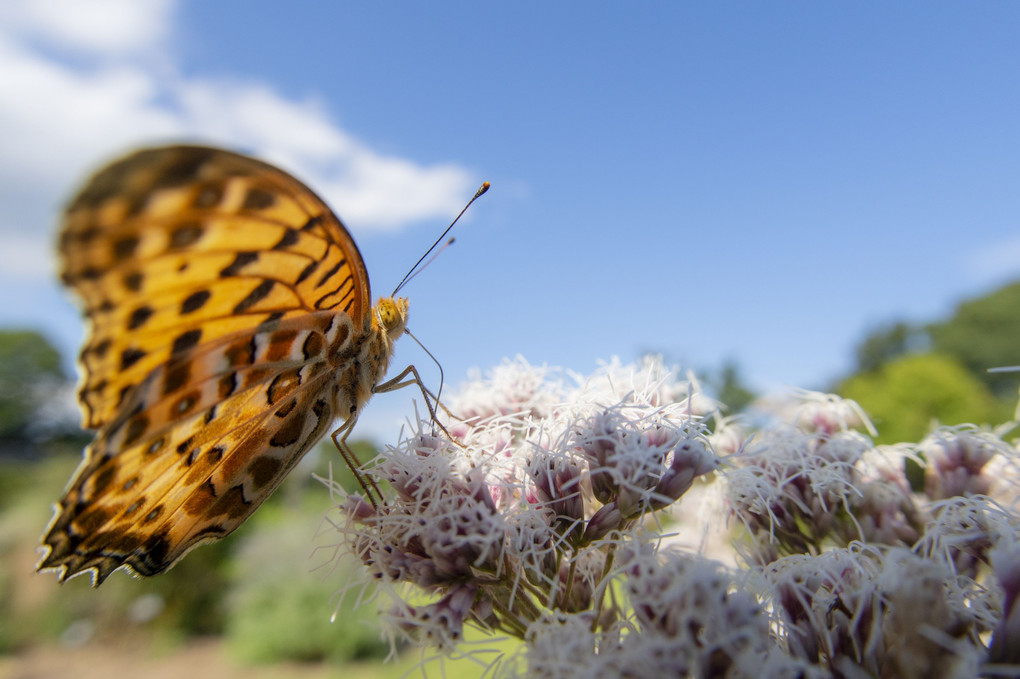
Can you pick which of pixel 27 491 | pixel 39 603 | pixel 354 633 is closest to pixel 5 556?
pixel 39 603

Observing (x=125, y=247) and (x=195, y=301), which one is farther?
(x=195, y=301)

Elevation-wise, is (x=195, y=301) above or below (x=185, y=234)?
below

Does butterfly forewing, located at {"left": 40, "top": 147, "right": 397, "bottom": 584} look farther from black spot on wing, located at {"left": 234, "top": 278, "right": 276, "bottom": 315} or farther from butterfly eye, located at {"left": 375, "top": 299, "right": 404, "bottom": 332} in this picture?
butterfly eye, located at {"left": 375, "top": 299, "right": 404, "bottom": 332}

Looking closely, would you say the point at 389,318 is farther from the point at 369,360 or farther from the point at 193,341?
the point at 193,341

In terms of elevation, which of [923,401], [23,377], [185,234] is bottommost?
[923,401]

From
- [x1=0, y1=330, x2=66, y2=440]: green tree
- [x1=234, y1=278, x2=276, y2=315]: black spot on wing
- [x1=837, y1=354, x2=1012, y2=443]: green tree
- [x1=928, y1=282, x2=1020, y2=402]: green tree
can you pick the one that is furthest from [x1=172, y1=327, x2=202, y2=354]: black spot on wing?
[x1=0, y1=330, x2=66, y2=440]: green tree

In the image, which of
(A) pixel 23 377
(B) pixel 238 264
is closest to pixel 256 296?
(B) pixel 238 264

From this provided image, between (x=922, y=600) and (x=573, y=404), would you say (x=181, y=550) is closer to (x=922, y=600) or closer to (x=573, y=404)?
(x=573, y=404)
